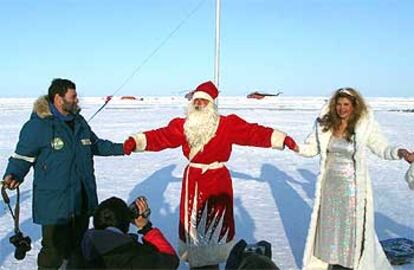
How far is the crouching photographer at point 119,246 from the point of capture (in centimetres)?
237

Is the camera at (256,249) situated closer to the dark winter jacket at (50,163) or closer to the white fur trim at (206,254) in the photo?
the white fur trim at (206,254)

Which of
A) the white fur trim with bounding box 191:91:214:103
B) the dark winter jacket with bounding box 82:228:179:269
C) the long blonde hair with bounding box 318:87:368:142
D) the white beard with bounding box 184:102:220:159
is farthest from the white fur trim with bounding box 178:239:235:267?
the dark winter jacket with bounding box 82:228:179:269

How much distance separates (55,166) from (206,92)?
4.10ft

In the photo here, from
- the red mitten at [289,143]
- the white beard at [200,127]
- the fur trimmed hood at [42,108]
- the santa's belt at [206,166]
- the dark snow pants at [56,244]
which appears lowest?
the dark snow pants at [56,244]

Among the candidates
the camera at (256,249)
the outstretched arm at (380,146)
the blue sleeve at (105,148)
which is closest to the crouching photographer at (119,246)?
the camera at (256,249)

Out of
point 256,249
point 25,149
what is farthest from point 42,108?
point 256,249

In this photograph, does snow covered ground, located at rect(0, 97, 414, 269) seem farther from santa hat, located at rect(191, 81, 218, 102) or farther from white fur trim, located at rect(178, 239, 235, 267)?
santa hat, located at rect(191, 81, 218, 102)

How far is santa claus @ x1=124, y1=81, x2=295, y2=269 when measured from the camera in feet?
12.6

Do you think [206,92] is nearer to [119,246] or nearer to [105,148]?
[105,148]

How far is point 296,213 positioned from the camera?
20.7 feet

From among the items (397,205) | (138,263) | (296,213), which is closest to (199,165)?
(138,263)

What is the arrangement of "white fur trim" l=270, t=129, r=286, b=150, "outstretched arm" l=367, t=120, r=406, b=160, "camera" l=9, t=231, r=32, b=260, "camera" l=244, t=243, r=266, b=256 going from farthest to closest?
1. "white fur trim" l=270, t=129, r=286, b=150
2. "outstretched arm" l=367, t=120, r=406, b=160
3. "camera" l=9, t=231, r=32, b=260
4. "camera" l=244, t=243, r=266, b=256

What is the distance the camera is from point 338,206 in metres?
3.78

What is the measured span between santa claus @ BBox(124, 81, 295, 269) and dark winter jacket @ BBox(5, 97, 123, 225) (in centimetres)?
54
